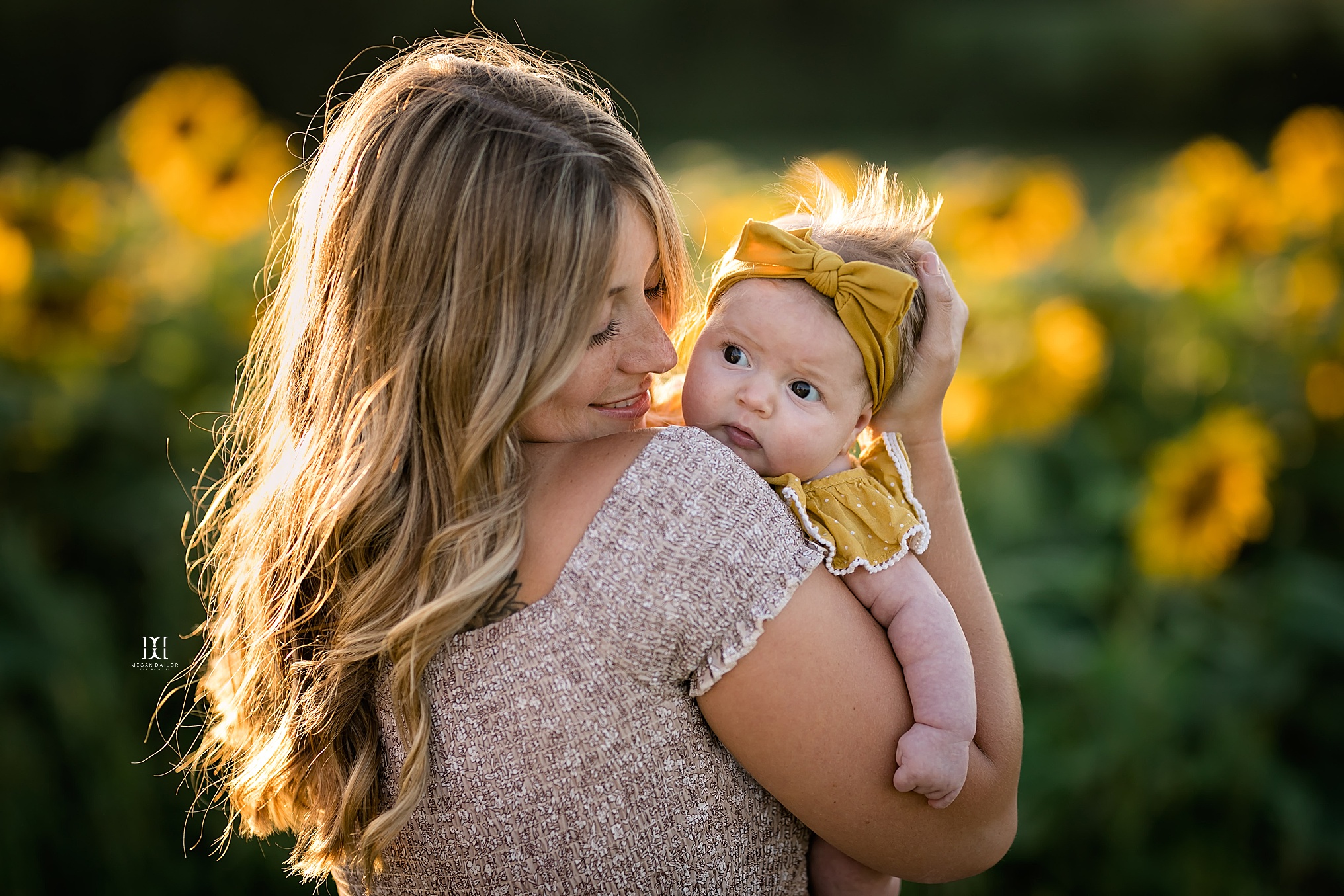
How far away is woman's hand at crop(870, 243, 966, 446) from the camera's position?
1533 millimetres

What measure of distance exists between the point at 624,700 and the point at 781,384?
0.49 meters

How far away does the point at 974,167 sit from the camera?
4090 mm

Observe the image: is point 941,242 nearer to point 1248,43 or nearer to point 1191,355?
point 1191,355

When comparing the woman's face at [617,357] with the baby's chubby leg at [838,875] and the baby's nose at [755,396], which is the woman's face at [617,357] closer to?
the baby's nose at [755,396]

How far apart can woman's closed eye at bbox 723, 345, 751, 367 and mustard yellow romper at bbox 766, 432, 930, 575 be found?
0.55 ft

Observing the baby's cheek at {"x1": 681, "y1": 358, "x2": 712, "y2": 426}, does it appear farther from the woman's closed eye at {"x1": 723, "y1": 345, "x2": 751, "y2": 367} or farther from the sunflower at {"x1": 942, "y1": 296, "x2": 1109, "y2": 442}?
the sunflower at {"x1": 942, "y1": 296, "x2": 1109, "y2": 442}

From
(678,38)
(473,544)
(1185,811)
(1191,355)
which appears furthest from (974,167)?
(678,38)

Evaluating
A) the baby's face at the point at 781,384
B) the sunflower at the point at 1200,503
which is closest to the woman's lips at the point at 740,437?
the baby's face at the point at 781,384

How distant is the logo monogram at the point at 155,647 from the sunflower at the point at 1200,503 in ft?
8.92

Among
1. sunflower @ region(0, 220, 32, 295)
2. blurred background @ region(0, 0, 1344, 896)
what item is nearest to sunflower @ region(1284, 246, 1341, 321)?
blurred background @ region(0, 0, 1344, 896)

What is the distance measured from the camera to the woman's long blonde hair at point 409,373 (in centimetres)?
130

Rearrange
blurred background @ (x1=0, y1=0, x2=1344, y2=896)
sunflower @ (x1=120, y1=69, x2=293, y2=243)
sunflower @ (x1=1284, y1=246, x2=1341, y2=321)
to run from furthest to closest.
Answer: sunflower @ (x1=120, y1=69, x2=293, y2=243), sunflower @ (x1=1284, y1=246, x2=1341, y2=321), blurred background @ (x1=0, y1=0, x2=1344, y2=896)

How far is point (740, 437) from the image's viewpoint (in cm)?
148

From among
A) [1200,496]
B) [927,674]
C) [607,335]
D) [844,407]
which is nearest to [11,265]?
[607,335]
